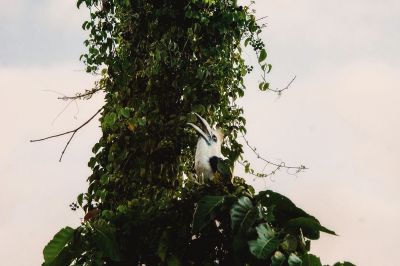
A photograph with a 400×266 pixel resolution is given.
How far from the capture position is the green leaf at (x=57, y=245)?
92.9 inches

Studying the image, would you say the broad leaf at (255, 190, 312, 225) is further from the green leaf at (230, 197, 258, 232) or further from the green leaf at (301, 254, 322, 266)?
the green leaf at (301, 254, 322, 266)

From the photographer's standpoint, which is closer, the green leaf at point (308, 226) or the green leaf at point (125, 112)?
the green leaf at point (308, 226)

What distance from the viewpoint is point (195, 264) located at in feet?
8.08

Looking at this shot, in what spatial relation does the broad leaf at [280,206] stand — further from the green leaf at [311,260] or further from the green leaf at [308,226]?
the green leaf at [311,260]

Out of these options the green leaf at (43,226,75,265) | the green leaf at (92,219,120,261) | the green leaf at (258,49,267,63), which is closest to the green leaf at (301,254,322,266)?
the green leaf at (92,219,120,261)

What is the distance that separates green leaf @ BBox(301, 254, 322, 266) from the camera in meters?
2.13

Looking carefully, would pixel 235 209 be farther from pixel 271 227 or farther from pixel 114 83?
pixel 114 83

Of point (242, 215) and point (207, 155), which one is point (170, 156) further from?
point (242, 215)

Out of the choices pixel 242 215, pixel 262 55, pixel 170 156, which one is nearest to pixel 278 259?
pixel 242 215

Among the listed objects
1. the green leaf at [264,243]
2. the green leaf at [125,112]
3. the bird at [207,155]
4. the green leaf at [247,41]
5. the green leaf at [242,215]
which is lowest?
the green leaf at [264,243]

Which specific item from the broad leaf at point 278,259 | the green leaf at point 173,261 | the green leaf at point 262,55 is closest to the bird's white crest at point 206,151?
the green leaf at point 173,261

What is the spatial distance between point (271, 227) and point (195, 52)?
2.03 meters

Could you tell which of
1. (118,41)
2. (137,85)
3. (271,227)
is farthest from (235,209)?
(118,41)

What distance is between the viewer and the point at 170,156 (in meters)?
3.68
